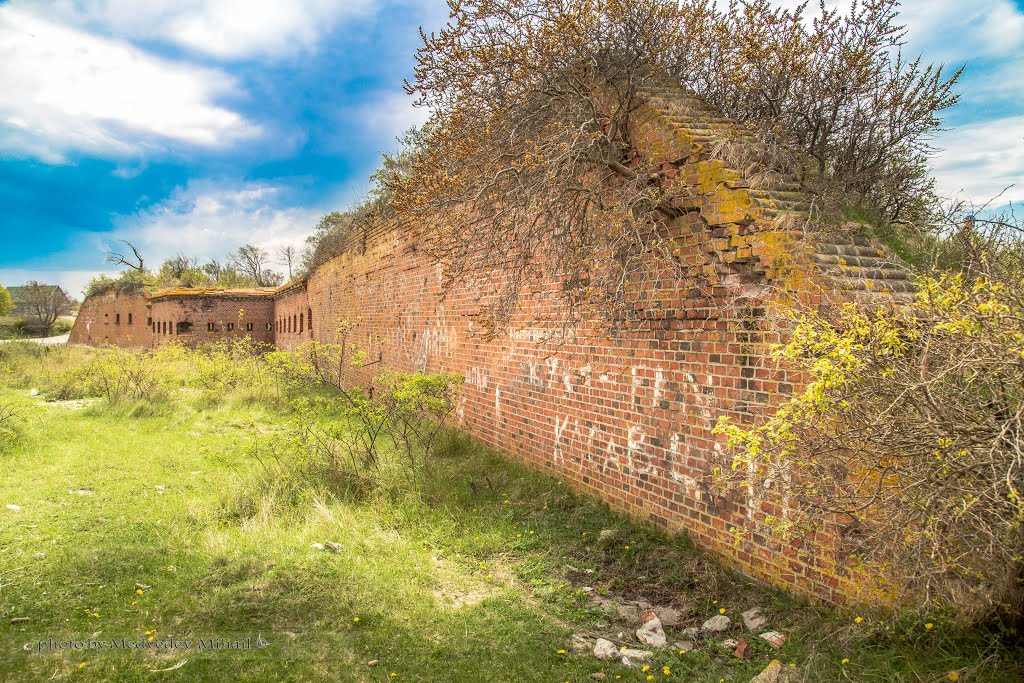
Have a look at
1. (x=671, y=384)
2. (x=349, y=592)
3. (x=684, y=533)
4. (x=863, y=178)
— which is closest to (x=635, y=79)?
(x=863, y=178)

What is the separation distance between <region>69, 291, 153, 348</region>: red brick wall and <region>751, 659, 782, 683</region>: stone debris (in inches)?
1129

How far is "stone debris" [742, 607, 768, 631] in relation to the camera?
11.2 ft

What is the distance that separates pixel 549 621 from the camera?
3.66 m

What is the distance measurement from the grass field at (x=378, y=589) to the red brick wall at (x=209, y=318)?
18417mm

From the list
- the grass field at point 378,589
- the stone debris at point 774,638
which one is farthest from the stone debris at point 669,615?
the stone debris at point 774,638

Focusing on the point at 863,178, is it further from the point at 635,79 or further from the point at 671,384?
the point at 671,384

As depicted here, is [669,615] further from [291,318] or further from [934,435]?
[291,318]

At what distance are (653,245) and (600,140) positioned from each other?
1.21 meters

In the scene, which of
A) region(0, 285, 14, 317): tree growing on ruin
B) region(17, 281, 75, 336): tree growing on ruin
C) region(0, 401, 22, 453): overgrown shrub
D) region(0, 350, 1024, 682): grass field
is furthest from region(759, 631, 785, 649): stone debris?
region(0, 285, 14, 317): tree growing on ruin

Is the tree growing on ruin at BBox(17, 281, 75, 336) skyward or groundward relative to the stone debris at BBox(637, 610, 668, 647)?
skyward

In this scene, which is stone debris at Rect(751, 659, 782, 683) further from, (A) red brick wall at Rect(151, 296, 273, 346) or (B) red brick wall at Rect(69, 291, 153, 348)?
(B) red brick wall at Rect(69, 291, 153, 348)

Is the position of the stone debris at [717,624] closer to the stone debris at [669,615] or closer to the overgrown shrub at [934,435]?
the stone debris at [669,615]

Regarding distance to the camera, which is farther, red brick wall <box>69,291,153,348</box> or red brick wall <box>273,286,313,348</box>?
red brick wall <box>69,291,153,348</box>

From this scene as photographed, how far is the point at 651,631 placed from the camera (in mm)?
3508
